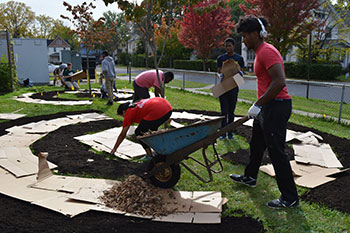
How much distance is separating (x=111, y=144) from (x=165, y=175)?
216 centimetres

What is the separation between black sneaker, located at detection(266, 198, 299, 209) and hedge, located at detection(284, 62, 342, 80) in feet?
72.6

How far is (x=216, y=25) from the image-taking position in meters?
25.6

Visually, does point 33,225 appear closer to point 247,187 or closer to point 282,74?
point 247,187

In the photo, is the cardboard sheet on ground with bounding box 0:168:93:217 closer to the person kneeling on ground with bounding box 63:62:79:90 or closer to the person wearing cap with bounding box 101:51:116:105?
the person wearing cap with bounding box 101:51:116:105

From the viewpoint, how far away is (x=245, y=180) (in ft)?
13.6

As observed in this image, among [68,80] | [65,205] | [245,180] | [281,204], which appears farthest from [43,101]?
[281,204]

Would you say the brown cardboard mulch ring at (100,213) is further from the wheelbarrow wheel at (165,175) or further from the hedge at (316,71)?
the hedge at (316,71)

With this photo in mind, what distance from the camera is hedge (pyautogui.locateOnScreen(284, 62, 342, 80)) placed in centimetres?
2294

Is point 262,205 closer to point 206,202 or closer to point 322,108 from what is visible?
point 206,202

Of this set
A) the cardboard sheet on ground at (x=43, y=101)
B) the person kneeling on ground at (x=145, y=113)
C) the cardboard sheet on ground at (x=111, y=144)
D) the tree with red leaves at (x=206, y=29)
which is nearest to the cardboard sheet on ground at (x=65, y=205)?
the person kneeling on ground at (x=145, y=113)

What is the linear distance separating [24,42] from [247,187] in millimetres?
17657

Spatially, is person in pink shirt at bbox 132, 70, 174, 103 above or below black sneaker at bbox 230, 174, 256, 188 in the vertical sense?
above

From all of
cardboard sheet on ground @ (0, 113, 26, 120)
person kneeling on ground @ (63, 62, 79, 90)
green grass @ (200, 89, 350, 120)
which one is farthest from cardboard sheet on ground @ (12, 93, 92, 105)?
green grass @ (200, 89, 350, 120)

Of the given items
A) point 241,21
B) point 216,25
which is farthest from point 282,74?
point 216,25
